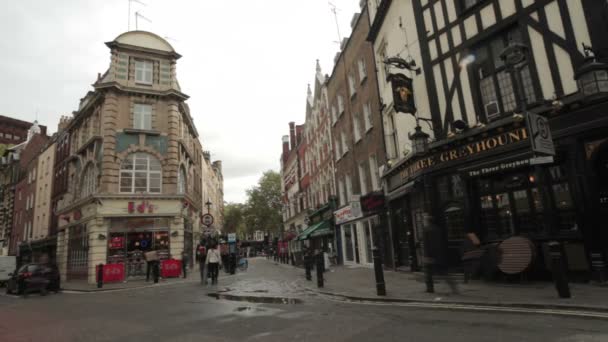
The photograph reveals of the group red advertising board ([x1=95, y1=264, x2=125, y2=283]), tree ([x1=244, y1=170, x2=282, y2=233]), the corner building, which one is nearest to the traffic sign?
the corner building

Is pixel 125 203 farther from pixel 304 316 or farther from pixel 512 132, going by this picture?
pixel 512 132

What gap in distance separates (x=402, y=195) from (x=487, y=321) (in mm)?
8836

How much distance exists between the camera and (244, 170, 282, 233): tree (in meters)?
65.7

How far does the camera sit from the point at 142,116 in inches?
954

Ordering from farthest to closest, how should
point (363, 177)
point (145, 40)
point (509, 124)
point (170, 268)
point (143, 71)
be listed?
point (145, 40) → point (143, 71) → point (170, 268) → point (363, 177) → point (509, 124)

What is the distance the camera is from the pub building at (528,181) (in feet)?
26.9

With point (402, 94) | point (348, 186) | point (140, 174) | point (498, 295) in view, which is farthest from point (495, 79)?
point (140, 174)

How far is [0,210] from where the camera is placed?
161 feet

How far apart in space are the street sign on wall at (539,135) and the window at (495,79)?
3135 millimetres

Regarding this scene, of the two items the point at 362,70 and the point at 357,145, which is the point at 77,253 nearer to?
the point at 357,145

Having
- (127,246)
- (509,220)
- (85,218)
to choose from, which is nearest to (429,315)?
(509,220)

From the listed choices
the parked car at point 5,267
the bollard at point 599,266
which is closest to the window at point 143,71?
the parked car at point 5,267

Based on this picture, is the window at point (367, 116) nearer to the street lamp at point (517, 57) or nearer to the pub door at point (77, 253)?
the street lamp at point (517, 57)

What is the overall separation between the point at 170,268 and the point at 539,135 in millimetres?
19689
